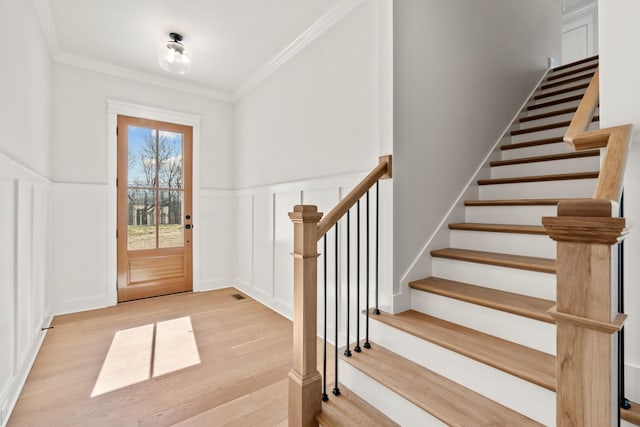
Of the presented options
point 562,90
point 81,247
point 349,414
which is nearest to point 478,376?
point 349,414

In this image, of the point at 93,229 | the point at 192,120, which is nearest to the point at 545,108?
the point at 192,120

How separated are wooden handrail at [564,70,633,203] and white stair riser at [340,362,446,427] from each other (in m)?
1.04

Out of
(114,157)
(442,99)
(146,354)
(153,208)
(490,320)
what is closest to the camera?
(490,320)

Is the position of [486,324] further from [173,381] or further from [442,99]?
Answer: [173,381]

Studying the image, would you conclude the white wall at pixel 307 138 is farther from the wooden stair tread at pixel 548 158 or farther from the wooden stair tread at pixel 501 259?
the wooden stair tread at pixel 548 158

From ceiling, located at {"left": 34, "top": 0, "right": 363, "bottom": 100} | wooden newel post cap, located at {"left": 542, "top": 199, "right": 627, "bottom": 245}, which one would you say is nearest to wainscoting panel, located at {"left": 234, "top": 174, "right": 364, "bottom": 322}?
ceiling, located at {"left": 34, "top": 0, "right": 363, "bottom": 100}

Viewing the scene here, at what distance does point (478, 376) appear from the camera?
1.38m

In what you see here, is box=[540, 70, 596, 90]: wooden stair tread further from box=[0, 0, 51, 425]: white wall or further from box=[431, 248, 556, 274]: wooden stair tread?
box=[0, 0, 51, 425]: white wall

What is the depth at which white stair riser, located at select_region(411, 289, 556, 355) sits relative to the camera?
4.65 ft

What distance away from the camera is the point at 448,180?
230 centimetres

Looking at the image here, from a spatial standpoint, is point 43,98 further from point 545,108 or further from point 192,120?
point 545,108

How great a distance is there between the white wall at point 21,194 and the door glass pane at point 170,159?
1144 mm

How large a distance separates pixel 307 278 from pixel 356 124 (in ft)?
Result: 4.44

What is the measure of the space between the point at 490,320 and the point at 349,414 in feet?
2.81
